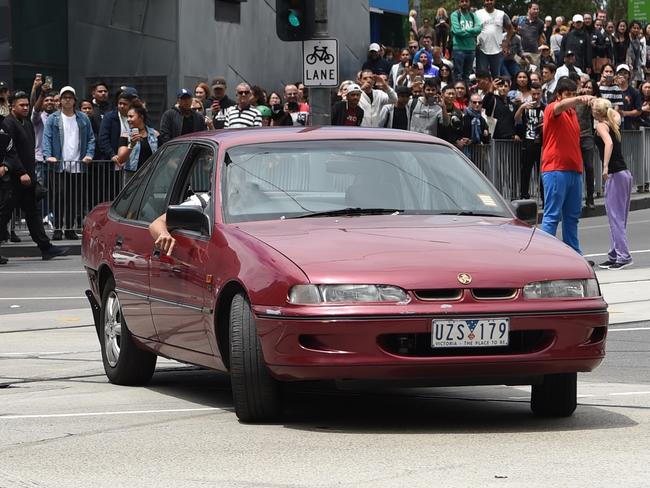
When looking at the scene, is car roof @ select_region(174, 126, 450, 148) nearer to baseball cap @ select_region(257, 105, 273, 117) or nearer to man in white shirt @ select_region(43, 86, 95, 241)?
man in white shirt @ select_region(43, 86, 95, 241)

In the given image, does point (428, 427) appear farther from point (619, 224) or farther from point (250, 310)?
point (619, 224)

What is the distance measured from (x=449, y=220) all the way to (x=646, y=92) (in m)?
23.2

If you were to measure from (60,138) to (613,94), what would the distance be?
11.3 metres

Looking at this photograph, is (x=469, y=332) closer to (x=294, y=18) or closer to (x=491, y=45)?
(x=294, y=18)

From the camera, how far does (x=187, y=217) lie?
28.0 feet

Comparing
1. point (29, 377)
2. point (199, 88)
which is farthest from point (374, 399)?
point (199, 88)

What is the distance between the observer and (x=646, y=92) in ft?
102

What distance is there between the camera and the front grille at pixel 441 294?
295 inches

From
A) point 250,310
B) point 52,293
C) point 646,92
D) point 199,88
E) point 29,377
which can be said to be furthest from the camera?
point 646,92

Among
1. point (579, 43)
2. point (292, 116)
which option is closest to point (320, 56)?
point (292, 116)

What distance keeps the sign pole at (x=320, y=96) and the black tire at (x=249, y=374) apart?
25.3ft

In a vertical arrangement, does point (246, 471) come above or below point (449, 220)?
below

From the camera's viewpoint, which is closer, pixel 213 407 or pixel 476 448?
pixel 476 448

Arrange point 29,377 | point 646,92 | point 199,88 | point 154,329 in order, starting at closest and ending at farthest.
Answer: point 154,329, point 29,377, point 199,88, point 646,92
